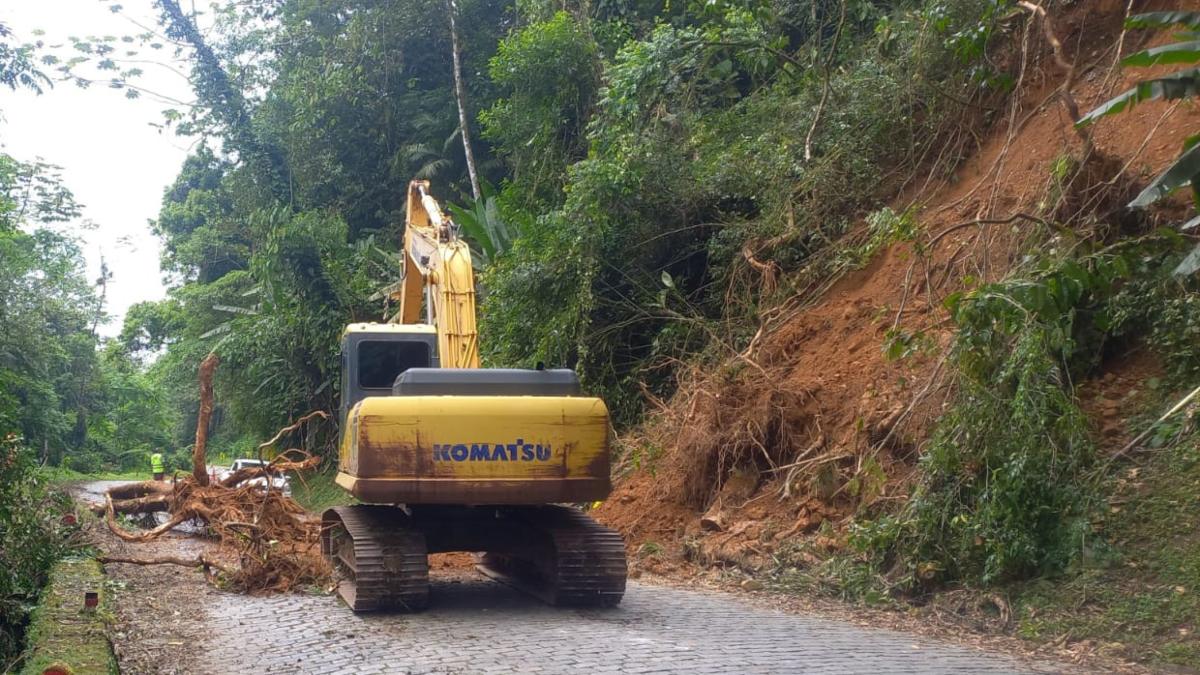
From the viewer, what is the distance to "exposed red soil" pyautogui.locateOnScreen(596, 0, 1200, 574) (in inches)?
435

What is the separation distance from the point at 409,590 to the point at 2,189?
29.7 m

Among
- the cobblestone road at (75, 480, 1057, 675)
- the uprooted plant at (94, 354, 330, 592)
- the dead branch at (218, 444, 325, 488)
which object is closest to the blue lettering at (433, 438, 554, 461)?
the cobblestone road at (75, 480, 1057, 675)

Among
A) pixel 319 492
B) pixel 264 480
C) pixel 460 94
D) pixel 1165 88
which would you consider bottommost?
pixel 319 492

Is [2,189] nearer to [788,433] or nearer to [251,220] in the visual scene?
[251,220]

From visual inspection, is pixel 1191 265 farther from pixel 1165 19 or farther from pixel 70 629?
pixel 70 629

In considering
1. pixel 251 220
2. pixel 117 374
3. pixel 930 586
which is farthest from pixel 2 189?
pixel 930 586

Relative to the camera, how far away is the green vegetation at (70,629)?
6.44 meters

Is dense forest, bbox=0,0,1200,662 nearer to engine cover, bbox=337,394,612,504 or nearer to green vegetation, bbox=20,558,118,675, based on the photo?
green vegetation, bbox=20,558,118,675

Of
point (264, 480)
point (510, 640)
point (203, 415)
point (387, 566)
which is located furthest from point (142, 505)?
point (510, 640)

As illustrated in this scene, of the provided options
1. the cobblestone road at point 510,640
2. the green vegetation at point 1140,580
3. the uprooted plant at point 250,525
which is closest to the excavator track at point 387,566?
the cobblestone road at point 510,640

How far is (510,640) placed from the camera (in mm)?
7570

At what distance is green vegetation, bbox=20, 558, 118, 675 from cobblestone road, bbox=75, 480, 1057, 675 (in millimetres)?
234

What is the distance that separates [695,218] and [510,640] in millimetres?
10066

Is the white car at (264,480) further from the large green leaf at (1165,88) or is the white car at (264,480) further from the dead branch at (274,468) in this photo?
the large green leaf at (1165,88)
